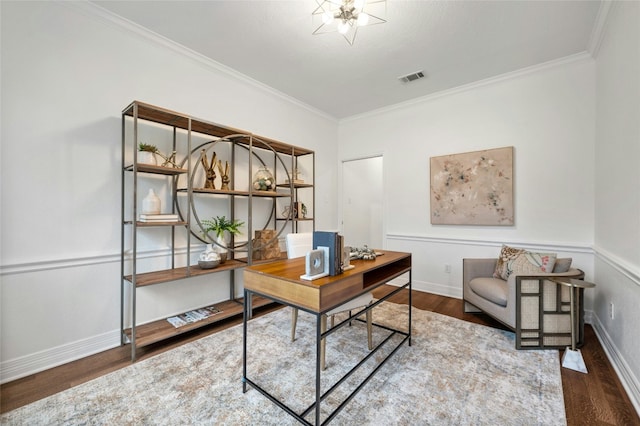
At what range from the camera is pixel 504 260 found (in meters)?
2.86

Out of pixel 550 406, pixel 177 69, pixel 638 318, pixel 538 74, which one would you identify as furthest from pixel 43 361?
pixel 538 74

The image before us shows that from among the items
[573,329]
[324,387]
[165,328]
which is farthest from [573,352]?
[165,328]

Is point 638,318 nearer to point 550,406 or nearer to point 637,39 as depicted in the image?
point 550,406

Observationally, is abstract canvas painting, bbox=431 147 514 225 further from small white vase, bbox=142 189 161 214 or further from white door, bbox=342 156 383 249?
small white vase, bbox=142 189 161 214

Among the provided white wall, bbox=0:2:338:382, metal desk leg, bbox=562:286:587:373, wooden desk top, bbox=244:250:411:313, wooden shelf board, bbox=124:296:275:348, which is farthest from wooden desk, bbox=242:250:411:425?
white wall, bbox=0:2:338:382

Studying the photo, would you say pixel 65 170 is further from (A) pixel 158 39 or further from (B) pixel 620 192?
(B) pixel 620 192

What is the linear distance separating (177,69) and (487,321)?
4.10 meters

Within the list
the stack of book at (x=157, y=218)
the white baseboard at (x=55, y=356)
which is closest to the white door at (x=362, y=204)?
the stack of book at (x=157, y=218)

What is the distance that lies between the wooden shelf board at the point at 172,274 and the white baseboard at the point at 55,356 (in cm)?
52

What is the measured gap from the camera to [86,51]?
2.16 metres

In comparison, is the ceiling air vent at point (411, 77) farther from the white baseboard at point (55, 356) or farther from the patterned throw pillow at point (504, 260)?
the white baseboard at point (55, 356)

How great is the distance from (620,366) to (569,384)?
1.45 ft

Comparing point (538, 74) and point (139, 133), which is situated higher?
point (538, 74)

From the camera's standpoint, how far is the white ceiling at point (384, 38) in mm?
2162
